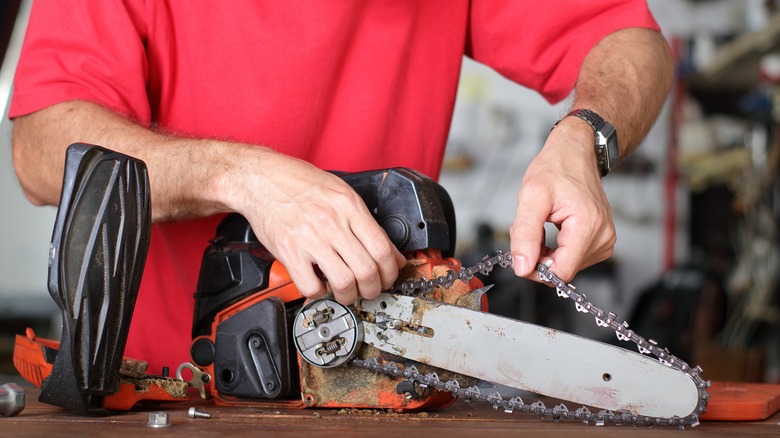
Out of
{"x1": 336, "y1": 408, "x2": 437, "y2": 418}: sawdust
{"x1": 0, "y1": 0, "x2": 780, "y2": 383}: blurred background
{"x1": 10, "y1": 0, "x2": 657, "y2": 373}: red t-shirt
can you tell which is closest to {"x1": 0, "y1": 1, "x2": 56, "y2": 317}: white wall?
{"x1": 0, "y1": 0, "x2": 780, "y2": 383}: blurred background

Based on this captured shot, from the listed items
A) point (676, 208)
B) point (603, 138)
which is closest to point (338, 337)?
point (603, 138)

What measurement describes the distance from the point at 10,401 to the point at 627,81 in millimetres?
1242

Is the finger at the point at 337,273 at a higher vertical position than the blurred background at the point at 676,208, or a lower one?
higher

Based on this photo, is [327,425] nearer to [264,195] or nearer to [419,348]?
[419,348]

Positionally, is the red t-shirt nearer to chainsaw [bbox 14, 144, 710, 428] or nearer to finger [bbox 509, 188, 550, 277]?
chainsaw [bbox 14, 144, 710, 428]

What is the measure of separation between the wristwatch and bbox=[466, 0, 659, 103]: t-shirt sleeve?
1.44 ft

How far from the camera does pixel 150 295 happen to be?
1.81 metres

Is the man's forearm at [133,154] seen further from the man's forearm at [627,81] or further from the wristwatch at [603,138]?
the man's forearm at [627,81]

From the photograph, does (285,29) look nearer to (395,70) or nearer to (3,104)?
(395,70)

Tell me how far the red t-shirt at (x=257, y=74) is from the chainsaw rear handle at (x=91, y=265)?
429 mm

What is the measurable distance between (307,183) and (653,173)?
6530 mm

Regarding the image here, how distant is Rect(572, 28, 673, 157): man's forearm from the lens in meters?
1.62

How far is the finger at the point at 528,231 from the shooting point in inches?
48.5

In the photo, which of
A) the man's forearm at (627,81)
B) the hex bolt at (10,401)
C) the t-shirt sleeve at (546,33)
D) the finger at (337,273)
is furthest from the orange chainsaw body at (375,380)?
the t-shirt sleeve at (546,33)
